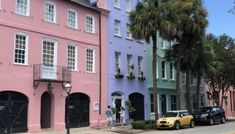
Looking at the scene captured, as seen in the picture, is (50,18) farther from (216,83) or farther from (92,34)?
(216,83)

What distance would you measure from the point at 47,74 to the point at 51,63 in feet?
5.81

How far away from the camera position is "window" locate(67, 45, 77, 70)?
32031mm

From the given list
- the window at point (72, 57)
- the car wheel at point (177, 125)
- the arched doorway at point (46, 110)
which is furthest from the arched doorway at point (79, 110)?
the car wheel at point (177, 125)

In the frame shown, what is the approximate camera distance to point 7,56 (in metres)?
26.8

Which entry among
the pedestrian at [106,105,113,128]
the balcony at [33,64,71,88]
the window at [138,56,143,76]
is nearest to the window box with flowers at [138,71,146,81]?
Answer: the window at [138,56,143,76]

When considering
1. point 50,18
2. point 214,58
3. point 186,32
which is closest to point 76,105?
point 50,18

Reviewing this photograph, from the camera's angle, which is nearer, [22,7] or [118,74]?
[22,7]

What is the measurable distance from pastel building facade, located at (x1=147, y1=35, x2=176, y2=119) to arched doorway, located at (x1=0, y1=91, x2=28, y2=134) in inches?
672

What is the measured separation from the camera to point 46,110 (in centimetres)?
3042

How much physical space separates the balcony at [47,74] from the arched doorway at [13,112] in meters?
1.61

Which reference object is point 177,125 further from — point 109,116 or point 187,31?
point 187,31

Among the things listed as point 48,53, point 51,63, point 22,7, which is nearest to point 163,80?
point 51,63

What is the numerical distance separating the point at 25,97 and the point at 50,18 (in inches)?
263

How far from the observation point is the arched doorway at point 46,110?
1193 inches
